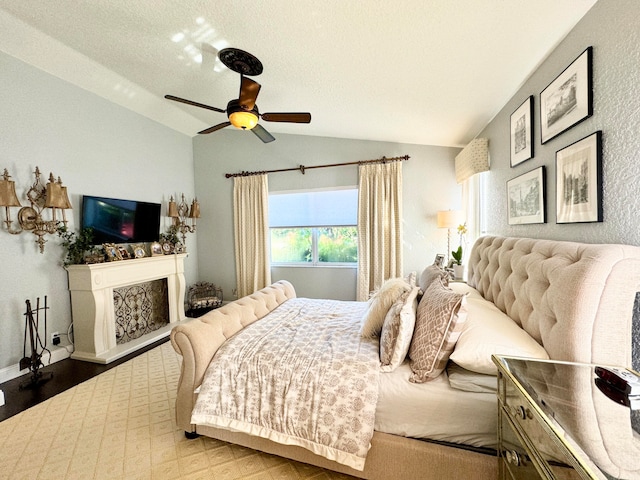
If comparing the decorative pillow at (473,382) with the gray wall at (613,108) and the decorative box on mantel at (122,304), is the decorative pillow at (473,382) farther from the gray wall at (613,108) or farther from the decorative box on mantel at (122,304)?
the decorative box on mantel at (122,304)

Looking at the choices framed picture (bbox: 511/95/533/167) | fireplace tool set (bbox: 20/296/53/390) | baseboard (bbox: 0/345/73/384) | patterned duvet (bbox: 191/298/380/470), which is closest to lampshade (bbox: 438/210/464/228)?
framed picture (bbox: 511/95/533/167)

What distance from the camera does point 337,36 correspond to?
178 centimetres

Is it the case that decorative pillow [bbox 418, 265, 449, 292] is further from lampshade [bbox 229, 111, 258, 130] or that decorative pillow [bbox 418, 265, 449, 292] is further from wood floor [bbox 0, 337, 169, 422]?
wood floor [bbox 0, 337, 169, 422]

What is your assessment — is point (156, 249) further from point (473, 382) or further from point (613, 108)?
point (613, 108)

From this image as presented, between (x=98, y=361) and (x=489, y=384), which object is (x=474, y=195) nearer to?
(x=489, y=384)

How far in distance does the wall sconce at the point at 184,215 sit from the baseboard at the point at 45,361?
2.01 meters

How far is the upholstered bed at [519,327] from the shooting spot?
1.04 m

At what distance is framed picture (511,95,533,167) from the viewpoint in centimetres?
188

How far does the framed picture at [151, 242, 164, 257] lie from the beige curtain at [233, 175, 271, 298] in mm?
1143

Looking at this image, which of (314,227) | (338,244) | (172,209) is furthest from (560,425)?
(172,209)

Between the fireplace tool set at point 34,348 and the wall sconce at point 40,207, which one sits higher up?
the wall sconce at point 40,207

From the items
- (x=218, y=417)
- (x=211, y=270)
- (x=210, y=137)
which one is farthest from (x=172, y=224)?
(x=218, y=417)

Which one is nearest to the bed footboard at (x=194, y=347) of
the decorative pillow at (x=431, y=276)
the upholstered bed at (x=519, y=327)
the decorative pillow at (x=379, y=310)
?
the upholstered bed at (x=519, y=327)

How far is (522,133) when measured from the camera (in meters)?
1.98
